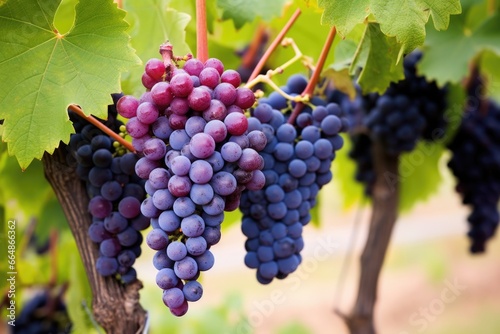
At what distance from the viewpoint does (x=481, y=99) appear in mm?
1742

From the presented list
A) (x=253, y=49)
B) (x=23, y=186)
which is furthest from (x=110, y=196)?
(x=253, y=49)

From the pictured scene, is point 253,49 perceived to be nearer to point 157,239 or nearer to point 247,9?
point 247,9

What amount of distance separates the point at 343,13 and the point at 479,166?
3.63 ft

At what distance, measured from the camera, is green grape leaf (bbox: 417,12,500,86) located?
1326 millimetres

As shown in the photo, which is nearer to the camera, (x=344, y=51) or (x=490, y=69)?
(x=344, y=51)

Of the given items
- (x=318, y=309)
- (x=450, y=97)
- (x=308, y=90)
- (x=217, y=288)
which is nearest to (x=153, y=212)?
(x=308, y=90)

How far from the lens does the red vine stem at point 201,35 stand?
0.81 meters

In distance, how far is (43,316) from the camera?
160cm

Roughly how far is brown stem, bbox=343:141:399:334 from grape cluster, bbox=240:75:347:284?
0.69m

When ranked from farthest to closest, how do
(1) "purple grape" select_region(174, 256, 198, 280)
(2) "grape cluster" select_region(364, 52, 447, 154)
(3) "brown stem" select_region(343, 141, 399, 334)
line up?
1. (3) "brown stem" select_region(343, 141, 399, 334)
2. (2) "grape cluster" select_region(364, 52, 447, 154)
3. (1) "purple grape" select_region(174, 256, 198, 280)

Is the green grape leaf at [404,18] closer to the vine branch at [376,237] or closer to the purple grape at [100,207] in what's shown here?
the purple grape at [100,207]

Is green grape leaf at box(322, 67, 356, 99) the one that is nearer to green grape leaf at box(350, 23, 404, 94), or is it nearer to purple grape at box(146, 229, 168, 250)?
green grape leaf at box(350, 23, 404, 94)

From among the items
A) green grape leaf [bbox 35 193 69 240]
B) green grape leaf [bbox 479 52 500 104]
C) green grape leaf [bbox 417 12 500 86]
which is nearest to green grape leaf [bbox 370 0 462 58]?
green grape leaf [bbox 417 12 500 86]

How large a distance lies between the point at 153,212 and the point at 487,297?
5.27m
